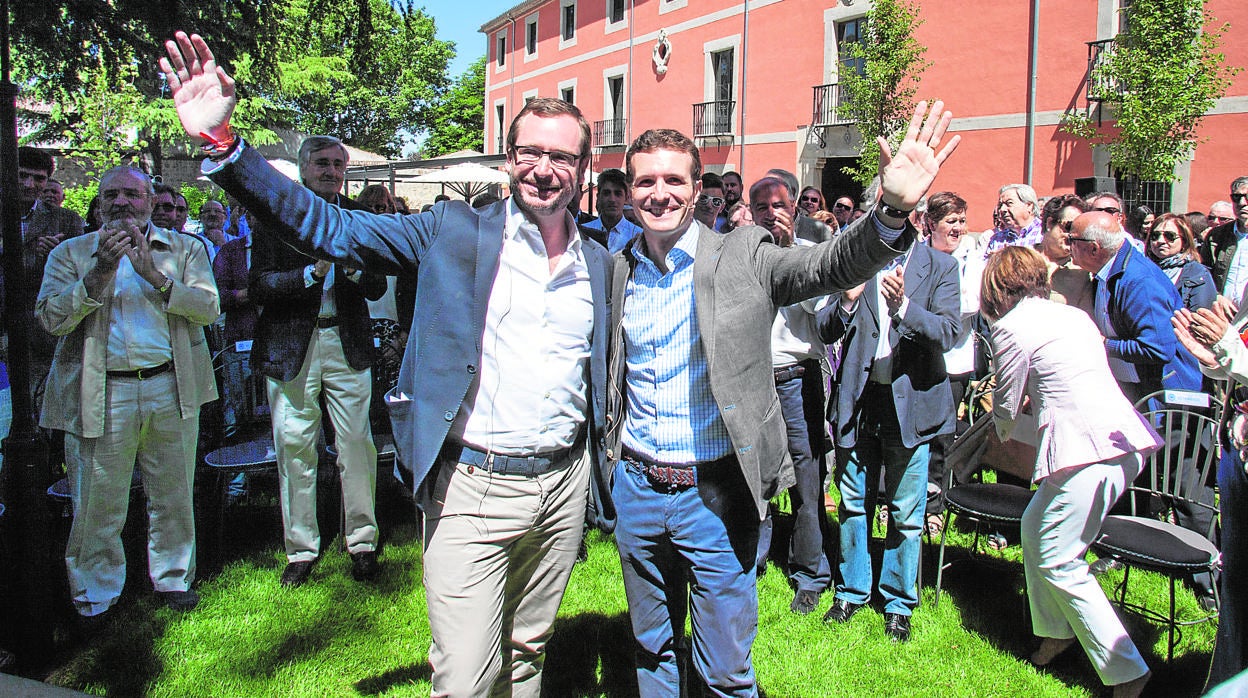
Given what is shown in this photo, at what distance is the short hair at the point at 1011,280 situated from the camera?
3.37 meters

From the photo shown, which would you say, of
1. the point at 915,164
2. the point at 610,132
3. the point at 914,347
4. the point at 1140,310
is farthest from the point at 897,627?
the point at 610,132

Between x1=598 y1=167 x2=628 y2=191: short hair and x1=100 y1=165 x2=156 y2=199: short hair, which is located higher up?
x1=598 y1=167 x2=628 y2=191: short hair

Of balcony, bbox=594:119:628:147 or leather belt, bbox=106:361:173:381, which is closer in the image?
leather belt, bbox=106:361:173:381

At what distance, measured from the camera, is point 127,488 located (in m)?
3.82

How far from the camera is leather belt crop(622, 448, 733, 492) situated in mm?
2477

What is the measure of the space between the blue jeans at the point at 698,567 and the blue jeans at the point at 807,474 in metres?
1.65

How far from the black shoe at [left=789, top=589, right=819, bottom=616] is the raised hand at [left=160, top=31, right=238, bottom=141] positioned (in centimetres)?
334

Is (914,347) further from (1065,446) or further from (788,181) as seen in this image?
(788,181)

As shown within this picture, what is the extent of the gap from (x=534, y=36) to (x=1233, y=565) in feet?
109

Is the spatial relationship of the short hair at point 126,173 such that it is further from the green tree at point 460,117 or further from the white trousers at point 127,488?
the green tree at point 460,117

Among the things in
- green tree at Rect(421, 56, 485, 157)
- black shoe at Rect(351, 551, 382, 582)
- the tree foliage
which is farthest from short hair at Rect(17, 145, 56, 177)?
green tree at Rect(421, 56, 485, 157)

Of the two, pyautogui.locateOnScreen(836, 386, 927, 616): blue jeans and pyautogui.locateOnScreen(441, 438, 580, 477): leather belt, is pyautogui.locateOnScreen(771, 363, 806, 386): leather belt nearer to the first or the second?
pyautogui.locateOnScreen(836, 386, 927, 616): blue jeans

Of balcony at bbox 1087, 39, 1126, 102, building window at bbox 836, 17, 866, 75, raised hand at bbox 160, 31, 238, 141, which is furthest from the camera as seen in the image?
building window at bbox 836, 17, 866, 75

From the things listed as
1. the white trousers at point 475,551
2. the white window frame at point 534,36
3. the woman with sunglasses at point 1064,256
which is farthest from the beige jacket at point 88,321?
the white window frame at point 534,36
